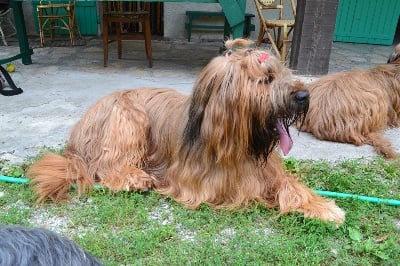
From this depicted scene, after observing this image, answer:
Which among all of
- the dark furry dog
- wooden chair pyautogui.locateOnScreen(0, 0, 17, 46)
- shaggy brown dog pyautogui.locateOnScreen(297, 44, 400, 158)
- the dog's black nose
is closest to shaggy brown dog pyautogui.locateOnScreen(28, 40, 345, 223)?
the dog's black nose

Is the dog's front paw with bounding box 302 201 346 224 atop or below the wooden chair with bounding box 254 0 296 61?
below

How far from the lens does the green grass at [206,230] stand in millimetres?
2473

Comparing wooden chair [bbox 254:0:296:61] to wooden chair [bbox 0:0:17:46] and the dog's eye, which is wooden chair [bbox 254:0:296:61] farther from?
wooden chair [bbox 0:0:17:46]

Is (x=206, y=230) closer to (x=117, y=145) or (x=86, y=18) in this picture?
(x=117, y=145)

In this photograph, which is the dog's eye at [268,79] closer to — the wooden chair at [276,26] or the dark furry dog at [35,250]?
the dark furry dog at [35,250]

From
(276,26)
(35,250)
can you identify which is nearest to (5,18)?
(276,26)

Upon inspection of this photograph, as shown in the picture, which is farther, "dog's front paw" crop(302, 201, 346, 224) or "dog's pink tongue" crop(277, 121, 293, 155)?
"dog's front paw" crop(302, 201, 346, 224)

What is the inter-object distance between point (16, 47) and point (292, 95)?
22.7 feet

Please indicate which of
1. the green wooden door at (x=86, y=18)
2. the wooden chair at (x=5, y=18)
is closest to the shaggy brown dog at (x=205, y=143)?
the wooden chair at (x=5, y=18)

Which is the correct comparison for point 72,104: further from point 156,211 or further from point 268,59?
point 268,59

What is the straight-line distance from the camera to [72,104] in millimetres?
4863

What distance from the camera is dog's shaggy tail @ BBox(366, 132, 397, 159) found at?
3811 mm

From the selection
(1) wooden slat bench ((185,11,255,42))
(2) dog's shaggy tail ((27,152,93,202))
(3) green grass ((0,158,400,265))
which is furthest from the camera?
(1) wooden slat bench ((185,11,255,42))

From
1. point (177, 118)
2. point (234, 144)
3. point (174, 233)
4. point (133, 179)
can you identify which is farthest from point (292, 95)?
point (133, 179)
